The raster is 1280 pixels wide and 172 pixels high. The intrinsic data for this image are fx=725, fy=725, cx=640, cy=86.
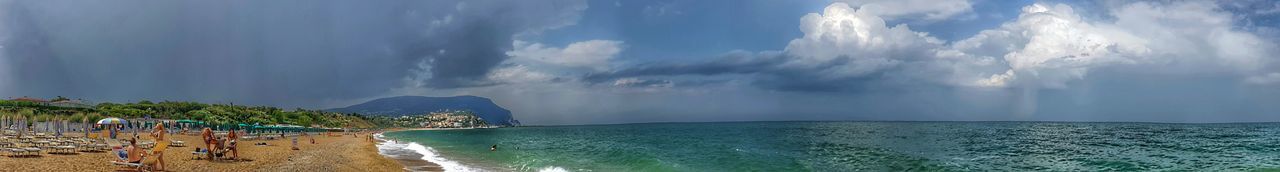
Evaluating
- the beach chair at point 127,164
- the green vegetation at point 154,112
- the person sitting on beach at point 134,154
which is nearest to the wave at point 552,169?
the beach chair at point 127,164

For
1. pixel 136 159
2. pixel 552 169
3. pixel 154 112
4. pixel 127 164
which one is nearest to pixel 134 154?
pixel 136 159

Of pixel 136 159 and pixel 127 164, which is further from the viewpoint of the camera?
pixel 136 159

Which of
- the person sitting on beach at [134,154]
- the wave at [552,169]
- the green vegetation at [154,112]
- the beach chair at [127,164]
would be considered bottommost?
the wave at [552,169]

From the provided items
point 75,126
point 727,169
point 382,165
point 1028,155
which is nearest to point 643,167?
point 727,169

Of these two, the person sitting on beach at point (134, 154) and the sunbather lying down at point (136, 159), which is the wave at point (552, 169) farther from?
the person sitting on beach at point (134, 154)

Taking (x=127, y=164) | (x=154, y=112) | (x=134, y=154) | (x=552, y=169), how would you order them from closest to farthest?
(x=127, y=164), (x=134, y=154), (x=552, y=169), (x=154, y=112)

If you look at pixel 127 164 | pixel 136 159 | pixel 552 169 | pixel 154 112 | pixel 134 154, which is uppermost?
pixel 154 112

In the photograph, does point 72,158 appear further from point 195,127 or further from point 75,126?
point 195,127

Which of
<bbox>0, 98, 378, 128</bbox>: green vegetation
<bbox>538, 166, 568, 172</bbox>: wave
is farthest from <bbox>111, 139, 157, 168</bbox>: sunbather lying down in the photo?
<bbox>0, 98, 378, 128</bbox>: green vegetation

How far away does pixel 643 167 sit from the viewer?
38531 mm

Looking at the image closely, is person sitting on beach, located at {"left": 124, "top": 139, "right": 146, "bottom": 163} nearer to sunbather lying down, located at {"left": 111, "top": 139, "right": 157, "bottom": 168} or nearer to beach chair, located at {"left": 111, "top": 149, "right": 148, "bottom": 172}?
sunbather lying down, located at {"left": 111, "top": 139, "right": 157, "bottom": 168}

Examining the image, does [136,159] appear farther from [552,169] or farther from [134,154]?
[552,169]

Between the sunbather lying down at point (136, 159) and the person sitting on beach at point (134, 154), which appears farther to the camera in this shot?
the person sitting on beach at point (134, 154)

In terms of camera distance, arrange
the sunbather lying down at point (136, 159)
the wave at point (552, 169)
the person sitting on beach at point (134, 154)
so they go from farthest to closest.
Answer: the wave at point (552, 169) → the person sitting on beach at point (134, 154) → the sunbather lying down at point (136, 159)
